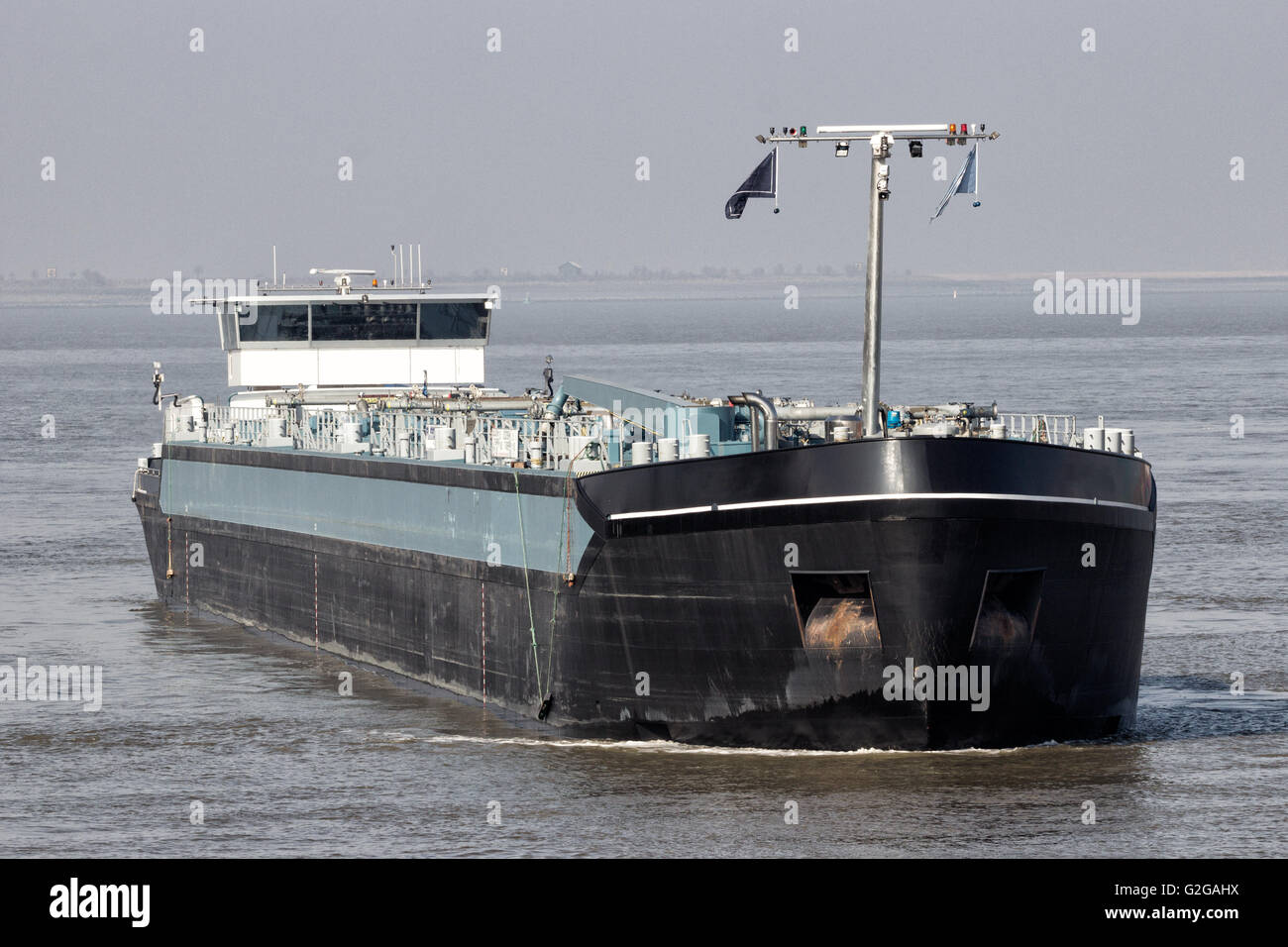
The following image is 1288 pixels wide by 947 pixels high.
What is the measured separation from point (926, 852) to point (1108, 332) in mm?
181062

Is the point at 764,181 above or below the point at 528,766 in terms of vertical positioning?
above

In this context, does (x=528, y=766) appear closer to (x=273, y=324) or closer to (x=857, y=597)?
(x=857, y=597)

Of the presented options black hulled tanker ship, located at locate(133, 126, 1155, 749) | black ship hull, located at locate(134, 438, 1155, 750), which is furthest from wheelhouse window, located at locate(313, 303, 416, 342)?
black ship hull, located at locate(134, 438, 1155, 750)

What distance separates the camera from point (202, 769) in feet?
79.1

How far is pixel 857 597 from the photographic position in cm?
2159

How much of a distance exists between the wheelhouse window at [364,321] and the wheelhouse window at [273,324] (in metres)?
0.30

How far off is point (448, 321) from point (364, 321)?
5.35 feet
